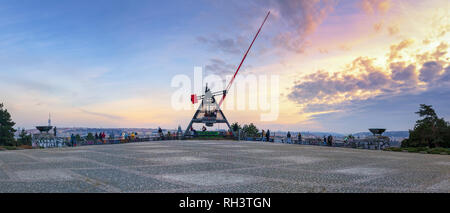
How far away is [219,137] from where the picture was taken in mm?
39469

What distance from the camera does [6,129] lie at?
162 feet

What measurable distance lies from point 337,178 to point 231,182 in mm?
2890

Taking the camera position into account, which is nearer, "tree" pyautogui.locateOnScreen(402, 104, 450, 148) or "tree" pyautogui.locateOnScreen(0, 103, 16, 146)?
"tree" pyautogui.locateOnScreen(402, 104, 450, 148)

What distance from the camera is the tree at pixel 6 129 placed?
156 feet

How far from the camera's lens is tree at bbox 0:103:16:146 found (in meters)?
47.4

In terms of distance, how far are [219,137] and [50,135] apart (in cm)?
2010

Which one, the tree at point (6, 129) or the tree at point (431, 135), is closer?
the tree at point (431, 135)

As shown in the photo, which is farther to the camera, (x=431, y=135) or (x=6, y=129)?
(x=6, y=129)
